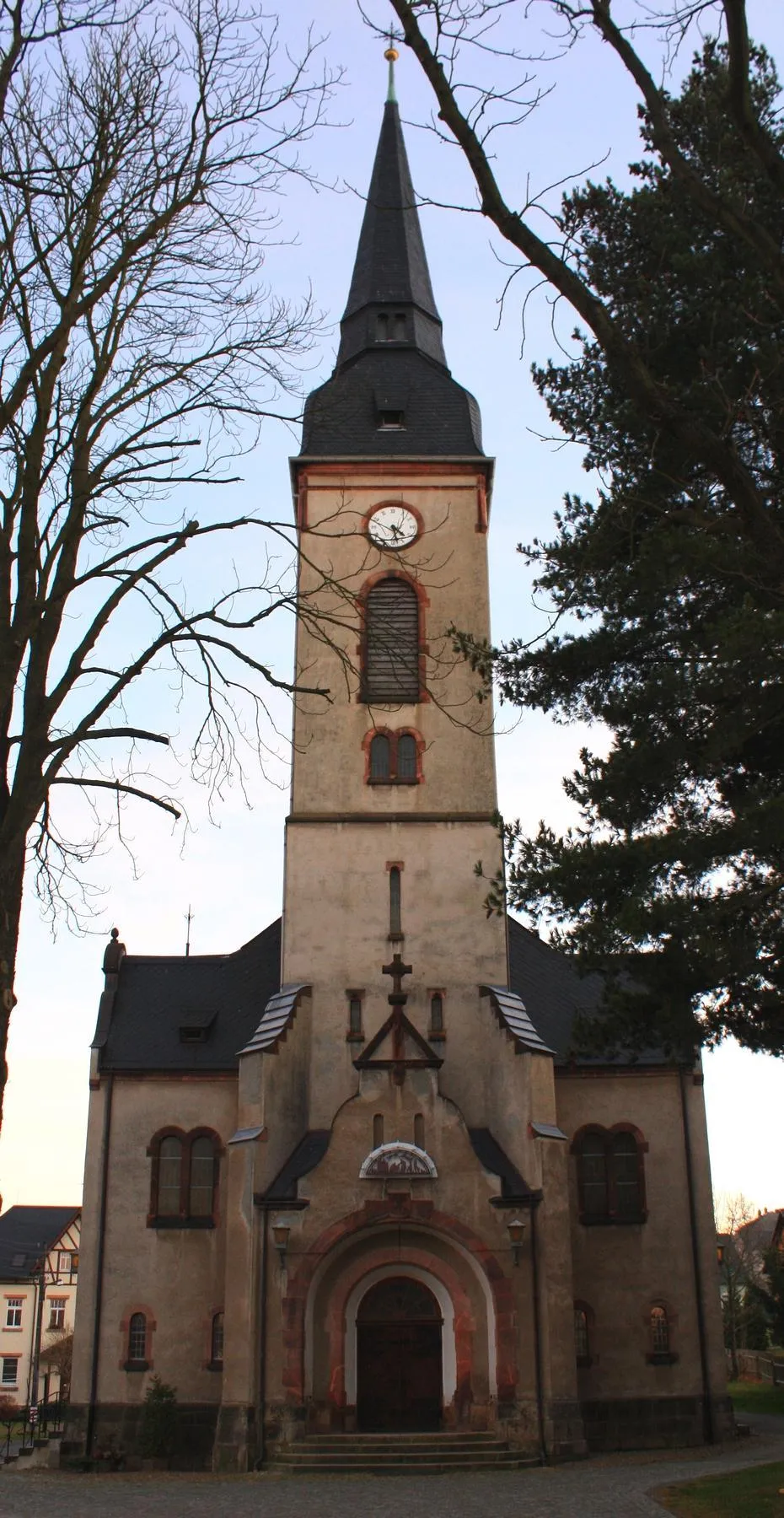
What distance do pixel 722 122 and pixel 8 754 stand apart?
10.1 meters

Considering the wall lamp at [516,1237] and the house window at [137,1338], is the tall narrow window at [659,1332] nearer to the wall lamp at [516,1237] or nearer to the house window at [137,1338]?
the wall lamp at [516,1237]

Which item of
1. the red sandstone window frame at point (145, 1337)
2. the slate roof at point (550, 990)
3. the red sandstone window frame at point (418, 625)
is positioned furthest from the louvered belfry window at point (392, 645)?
the red sandstone window frame at point (145, 1337)

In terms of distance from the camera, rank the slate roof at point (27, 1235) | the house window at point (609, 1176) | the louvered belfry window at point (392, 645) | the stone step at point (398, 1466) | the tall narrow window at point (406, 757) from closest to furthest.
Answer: the stone step at point (398, 1466) → the house window at point (609, 1176) → the tall narrow window at point (406, 757) → the louvered belfry window at point (392, 645) → the slate roof at point (27, 1235)

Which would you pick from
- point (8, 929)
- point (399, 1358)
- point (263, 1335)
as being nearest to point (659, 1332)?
point (399, 1358)

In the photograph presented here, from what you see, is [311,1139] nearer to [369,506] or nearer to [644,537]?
[369,506]

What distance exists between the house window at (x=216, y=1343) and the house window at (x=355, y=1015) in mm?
5598

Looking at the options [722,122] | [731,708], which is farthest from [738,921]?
[722,122]

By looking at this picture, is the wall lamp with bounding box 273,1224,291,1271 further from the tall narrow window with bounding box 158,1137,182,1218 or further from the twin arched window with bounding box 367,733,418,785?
the twin arched window with bounding box 367,733,418,785

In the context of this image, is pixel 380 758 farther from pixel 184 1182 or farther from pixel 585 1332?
pixel 585 1332

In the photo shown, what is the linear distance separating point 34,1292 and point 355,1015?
152 feet

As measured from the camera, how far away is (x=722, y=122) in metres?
14.6

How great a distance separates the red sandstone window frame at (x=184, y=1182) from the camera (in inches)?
1033

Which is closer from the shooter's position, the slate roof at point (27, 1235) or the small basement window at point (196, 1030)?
the small basement window at point (196, 1030)

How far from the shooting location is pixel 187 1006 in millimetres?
29203
